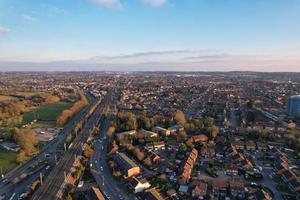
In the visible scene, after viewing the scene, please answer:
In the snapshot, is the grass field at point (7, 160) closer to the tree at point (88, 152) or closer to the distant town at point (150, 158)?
the distant town at point (150, 158)

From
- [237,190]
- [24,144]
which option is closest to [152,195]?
[237,190]

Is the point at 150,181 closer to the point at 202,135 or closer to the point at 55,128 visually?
the point at 202,135

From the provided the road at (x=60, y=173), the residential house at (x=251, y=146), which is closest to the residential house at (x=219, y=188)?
the residential house at (x=251, y=146)

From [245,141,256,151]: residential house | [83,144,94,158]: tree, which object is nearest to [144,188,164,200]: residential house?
[83,144,94,158]: tree

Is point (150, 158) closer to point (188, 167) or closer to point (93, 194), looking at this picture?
point (188, 167)

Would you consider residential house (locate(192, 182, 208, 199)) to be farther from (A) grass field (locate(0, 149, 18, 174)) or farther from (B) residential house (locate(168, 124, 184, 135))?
(A) grass field (locate(0, 149, 18, 174))

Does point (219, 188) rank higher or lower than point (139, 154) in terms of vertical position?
lower
